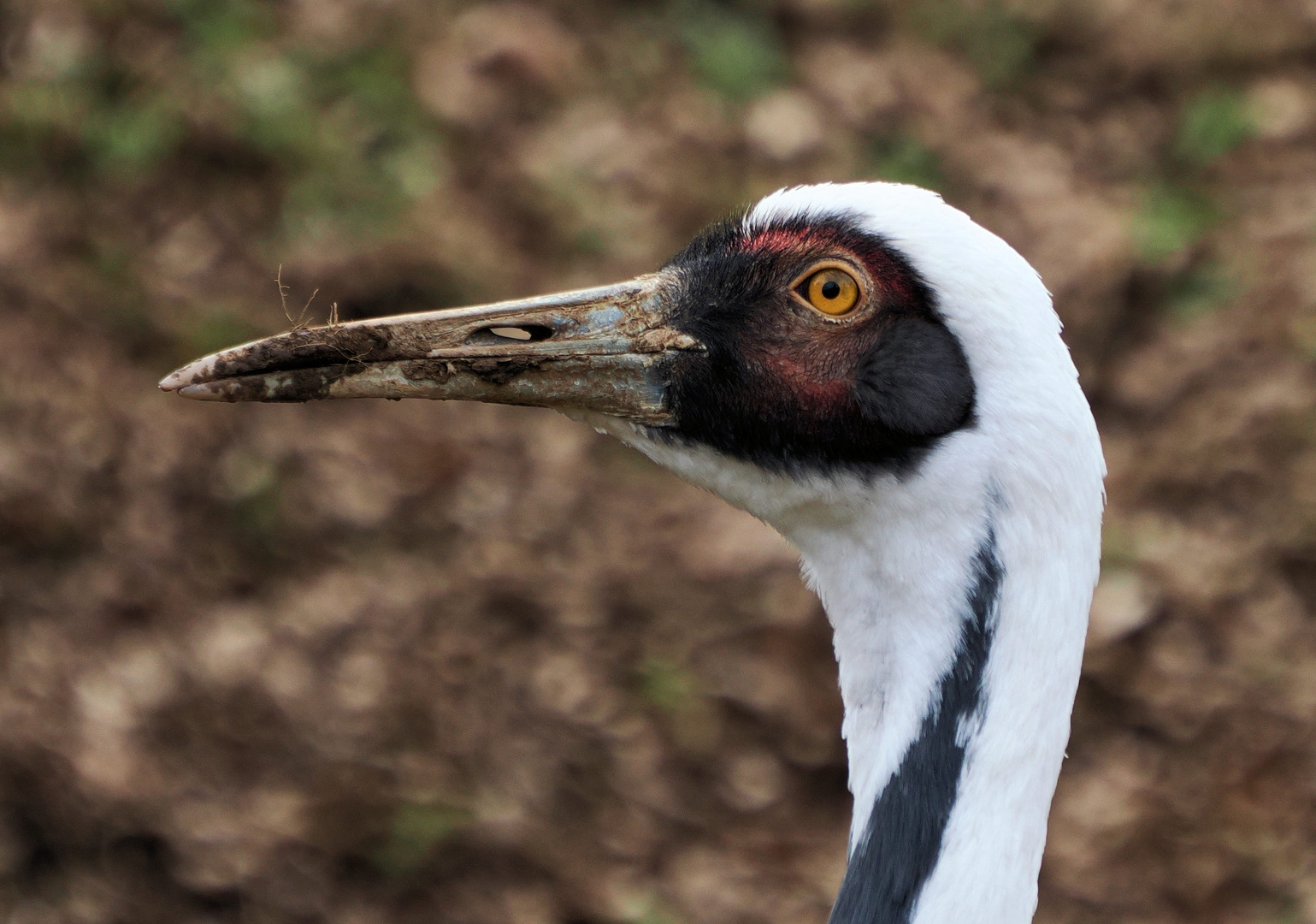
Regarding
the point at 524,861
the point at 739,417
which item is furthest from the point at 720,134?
the point at 739,417

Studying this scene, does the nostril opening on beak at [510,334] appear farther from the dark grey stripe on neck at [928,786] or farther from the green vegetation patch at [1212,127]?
the green vegetation patch at [1212,127]

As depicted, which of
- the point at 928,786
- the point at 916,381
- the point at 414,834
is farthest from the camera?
the point at 414,834

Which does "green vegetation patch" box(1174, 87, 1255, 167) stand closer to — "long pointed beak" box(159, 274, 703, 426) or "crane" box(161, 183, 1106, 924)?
"crane" box(161, 183, 1106, 924)

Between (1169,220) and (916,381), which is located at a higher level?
(1169,220)

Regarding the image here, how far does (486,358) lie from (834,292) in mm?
702

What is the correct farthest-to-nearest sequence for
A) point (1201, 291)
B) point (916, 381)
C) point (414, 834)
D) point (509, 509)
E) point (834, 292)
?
point (1201, 291)
point (509, 509)
point (414, 834)
point (834, 292)
point (916, 381)

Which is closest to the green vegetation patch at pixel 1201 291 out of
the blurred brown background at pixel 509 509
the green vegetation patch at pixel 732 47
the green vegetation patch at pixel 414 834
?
the blurred brown background at pixel 509 509

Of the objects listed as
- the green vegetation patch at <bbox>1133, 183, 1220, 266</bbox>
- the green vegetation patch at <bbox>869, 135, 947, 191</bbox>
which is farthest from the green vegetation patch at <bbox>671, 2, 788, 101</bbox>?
the green vegetation patch at <bbox>1133, 183, 1220, 266</bbox>

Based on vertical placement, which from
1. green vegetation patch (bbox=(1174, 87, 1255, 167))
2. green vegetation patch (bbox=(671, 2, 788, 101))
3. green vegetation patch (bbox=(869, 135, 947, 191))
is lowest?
green vegetation patch (bbox=(869, 135, 947, 191))

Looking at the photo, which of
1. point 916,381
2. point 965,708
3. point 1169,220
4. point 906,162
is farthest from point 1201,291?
point 965,708

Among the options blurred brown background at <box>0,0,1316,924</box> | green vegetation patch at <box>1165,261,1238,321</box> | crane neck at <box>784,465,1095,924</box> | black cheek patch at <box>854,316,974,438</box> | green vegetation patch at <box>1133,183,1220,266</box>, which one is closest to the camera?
crane neck at <box>784,465,1095,924</box>

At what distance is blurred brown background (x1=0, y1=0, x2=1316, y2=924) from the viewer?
551 centimetres

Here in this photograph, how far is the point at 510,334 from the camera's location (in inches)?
110

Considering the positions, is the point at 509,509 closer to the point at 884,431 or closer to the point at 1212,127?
the point at 884,431
